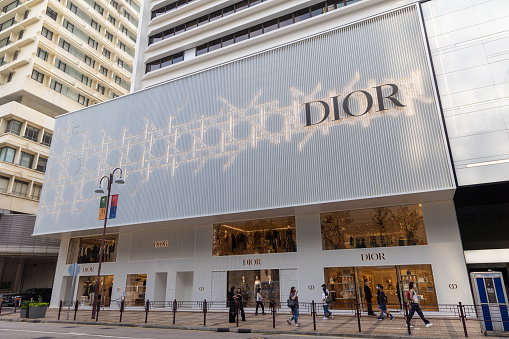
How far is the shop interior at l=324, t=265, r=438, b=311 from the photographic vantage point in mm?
Result: 17598

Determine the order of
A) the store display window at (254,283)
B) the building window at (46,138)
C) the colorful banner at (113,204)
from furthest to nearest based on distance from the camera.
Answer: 1. the building window at (46,138)
2. the colorful banner at (113,204)
3. the store display window at (254,283)

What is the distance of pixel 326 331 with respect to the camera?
13.0 metres

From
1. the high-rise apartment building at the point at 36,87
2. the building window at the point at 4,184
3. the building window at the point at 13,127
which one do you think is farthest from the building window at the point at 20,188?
the building window at the point at 13,127

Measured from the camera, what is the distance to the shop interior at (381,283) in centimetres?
1760

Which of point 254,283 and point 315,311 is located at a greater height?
point 254,283

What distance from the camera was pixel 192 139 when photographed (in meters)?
24.2

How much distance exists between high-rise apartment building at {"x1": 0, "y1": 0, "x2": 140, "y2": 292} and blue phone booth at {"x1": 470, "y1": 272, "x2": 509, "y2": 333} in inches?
1511

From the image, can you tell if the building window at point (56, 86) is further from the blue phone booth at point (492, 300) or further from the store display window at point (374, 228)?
the blue phone booth at point (492, 300)

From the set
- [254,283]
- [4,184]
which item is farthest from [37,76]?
[254,283]

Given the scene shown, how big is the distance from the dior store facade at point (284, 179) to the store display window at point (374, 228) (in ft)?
0.23

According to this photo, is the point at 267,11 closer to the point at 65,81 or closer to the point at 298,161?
the point at 298,161

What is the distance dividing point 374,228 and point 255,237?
24.9 ft

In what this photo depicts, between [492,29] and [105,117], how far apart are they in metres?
27.3

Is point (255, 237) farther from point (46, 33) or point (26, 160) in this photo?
point (46, 33)
